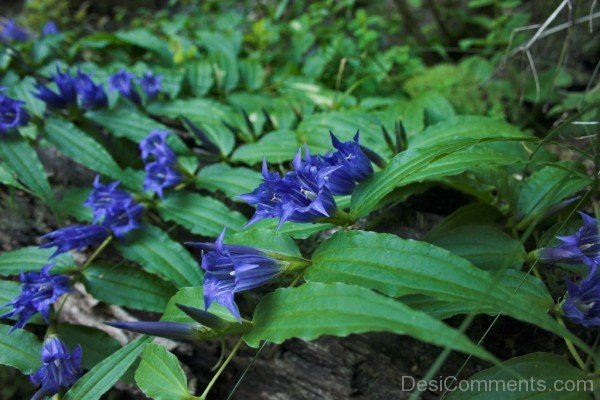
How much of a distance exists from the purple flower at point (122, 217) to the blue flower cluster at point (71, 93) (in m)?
0.78

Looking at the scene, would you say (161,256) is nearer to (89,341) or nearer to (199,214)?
(199,214)

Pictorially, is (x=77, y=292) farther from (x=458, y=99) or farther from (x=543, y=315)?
(x=458, y=99)

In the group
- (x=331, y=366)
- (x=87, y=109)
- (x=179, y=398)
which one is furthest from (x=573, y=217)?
(x=87, y=109)

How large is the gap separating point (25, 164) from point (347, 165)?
1.56m

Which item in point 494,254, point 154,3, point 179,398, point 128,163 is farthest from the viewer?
point 154,3

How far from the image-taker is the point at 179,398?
1506 millimetres

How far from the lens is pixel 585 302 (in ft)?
4.82

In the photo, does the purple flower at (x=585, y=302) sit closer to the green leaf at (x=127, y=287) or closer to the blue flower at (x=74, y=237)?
the green leaf at (x=127, y=287)

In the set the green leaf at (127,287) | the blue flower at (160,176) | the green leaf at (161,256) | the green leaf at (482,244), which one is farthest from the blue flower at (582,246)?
the blue flower at (160,176)

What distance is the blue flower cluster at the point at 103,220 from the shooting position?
2113 mm

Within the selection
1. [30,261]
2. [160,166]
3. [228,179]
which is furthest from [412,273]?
[30,261]

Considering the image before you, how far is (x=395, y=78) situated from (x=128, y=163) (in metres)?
1.86

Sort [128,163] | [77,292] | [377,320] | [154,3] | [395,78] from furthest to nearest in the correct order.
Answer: [154,3]
[395,78]
[128,163]
[77,292]
[377,320]

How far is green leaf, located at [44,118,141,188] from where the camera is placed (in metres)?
2.43
